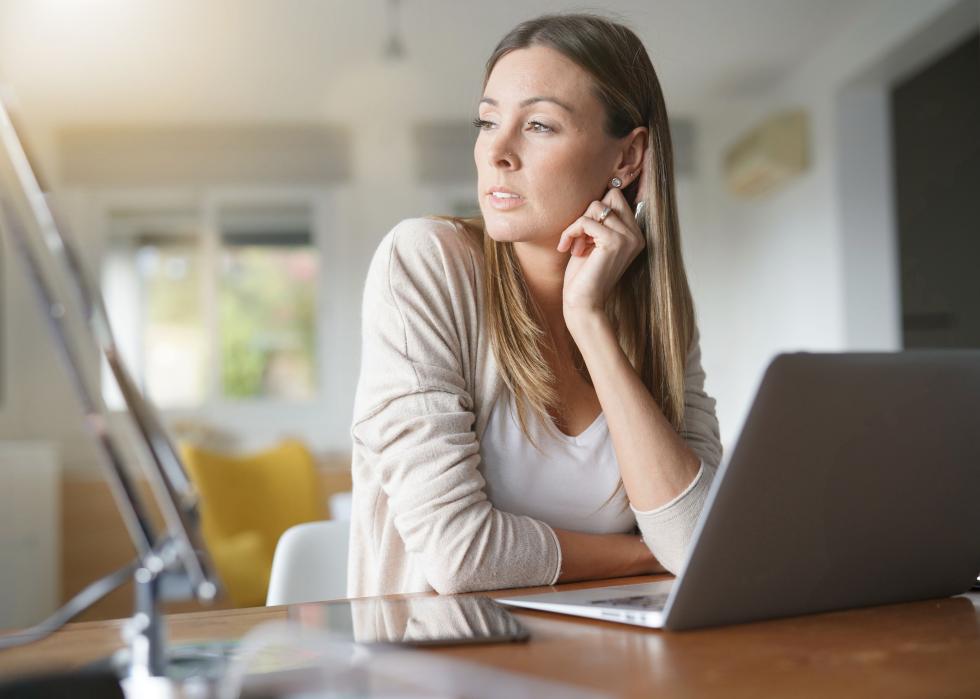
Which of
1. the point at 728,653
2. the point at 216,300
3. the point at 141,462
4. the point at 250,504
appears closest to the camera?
the point at 141,462

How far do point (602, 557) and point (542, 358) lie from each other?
31cm

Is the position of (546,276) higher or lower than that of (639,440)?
higher

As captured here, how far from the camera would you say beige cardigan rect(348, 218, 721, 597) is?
1.19 metres

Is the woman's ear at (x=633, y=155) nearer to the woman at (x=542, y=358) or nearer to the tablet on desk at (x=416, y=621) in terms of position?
the woman at (x=542, y=358)

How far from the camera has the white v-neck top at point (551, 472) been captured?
1384 millimetres

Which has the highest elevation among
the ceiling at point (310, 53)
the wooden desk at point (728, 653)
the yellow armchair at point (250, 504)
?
the ceiling at point (310, 53)

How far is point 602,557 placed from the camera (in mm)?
1242

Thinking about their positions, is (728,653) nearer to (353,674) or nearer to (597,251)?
(353,674)

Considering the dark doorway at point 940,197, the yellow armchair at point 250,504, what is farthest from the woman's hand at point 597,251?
the yellow armchair at point 250,504

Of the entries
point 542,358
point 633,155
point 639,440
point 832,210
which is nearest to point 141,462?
point 639,440

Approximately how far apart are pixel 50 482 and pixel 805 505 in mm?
5539

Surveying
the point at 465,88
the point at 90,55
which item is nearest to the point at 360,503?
the point at 90,55

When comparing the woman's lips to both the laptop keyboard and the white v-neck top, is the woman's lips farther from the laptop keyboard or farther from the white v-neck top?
the laptop keyboard

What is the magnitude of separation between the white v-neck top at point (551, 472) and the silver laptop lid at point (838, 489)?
50 centimetres
